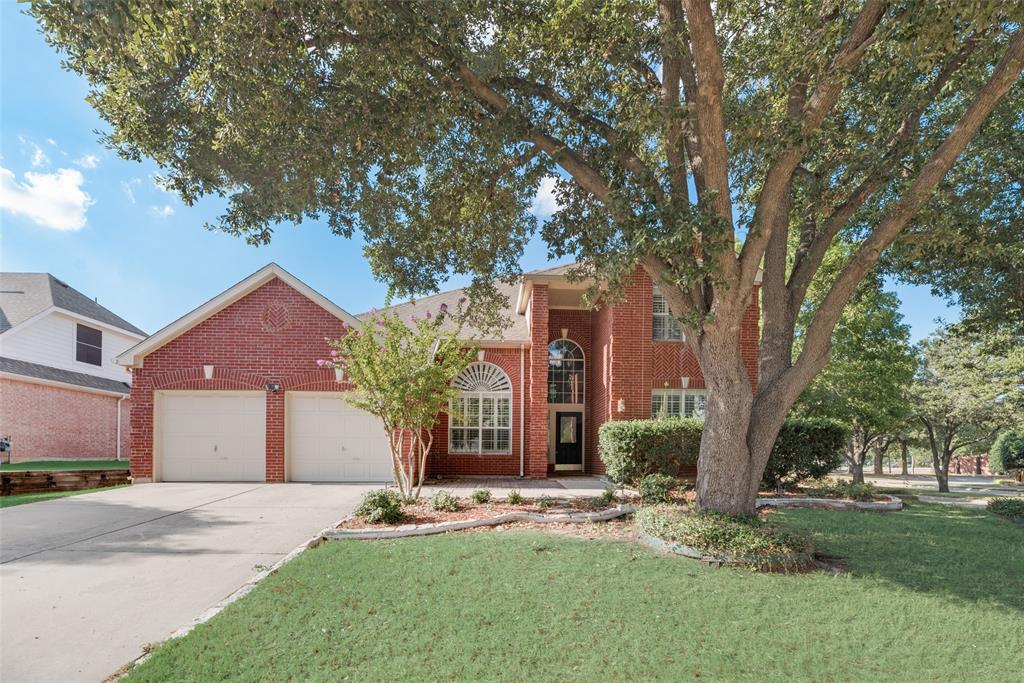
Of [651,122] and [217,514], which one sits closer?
[651,122]

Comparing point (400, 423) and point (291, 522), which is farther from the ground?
point (400, 423)

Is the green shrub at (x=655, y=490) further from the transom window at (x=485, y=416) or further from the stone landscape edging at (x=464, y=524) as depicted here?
the transom window at (x=485, y=416)

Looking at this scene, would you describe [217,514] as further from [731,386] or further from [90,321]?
[90,321]

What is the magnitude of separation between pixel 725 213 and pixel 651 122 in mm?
1480

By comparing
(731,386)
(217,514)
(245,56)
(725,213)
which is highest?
(245,56)

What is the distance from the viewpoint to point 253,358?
43.9 feet

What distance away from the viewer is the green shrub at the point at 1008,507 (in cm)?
918

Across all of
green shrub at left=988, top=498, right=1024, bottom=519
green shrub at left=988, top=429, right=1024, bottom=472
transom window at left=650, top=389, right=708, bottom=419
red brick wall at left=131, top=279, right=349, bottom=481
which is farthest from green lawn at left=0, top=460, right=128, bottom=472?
green shrub at left=988, top=429, right=1024, bottom=472

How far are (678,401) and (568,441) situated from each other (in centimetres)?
359

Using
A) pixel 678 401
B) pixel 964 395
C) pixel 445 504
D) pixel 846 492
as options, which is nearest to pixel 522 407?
pixel 678 401

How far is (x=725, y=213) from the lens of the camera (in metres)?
6.82

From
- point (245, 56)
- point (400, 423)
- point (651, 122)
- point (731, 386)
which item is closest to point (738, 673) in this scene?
point (731, 386)

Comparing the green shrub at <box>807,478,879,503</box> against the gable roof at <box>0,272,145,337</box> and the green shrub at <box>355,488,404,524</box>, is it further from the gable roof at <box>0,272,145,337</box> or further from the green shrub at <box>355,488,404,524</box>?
the gable roof at <box>0,272,145,337</box>

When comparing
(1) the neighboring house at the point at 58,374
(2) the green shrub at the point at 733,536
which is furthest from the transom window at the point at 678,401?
(1) the neighboring house at the point at 58,374
